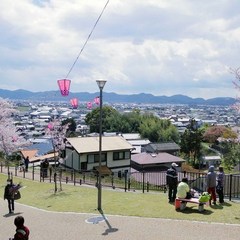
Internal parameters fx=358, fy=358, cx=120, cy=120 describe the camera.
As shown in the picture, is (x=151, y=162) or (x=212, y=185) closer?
(x=212, y=185)

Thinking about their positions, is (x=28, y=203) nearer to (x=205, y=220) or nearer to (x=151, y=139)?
(x=205, y=220)

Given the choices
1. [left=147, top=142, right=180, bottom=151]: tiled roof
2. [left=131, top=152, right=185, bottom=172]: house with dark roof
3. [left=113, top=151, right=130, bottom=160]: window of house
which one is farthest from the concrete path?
[left=147, top=142, right=180, bottom=151]: tiled roof

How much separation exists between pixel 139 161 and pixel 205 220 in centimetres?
3037

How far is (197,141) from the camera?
54.6m

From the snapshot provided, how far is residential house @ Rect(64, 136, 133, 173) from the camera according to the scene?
35.5m

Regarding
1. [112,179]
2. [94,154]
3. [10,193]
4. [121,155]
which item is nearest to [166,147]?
[121,155]

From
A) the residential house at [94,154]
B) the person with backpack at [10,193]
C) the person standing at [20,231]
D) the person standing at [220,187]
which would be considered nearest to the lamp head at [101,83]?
the person with backpack at [10,193]

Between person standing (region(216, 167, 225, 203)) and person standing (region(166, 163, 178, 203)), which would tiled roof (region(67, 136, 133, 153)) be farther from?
person standing (region(216, 167, 225, 203))

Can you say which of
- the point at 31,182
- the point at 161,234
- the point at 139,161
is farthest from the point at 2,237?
the point at 139,161

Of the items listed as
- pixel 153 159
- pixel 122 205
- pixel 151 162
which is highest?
pixel 122 205

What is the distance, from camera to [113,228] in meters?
10.4

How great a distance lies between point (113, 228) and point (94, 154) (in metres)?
25.9

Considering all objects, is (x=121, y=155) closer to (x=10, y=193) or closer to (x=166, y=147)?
(x=166, y=147)

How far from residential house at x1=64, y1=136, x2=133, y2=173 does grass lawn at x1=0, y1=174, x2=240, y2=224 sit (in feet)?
54.0
